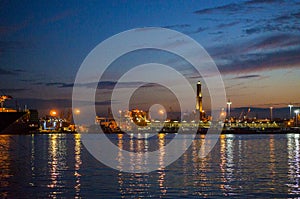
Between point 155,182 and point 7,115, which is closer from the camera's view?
point 155,182

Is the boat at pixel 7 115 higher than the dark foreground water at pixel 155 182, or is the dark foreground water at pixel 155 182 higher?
the boat at pixel 7 115

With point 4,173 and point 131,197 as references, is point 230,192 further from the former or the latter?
point 4,173

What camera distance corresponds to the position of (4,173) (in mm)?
38344

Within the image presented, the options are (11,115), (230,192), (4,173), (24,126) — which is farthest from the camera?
(24,126)

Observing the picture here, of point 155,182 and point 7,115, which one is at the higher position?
point 7,115

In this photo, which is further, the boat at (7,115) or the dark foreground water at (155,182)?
the boat at (7,115)

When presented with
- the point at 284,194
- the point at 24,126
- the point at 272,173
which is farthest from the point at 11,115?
the point at 284,194

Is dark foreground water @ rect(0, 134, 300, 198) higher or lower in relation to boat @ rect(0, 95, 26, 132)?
lower

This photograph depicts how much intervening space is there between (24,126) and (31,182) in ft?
476

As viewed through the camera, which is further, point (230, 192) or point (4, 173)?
point (4, 173)

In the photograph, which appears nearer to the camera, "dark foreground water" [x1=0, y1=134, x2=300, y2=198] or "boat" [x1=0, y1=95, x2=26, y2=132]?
"dark foreground water" [x1=0, y1=134, x2=300, y2=198]

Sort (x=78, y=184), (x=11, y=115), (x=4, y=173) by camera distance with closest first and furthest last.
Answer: (x=78, y=184) < (x=4, y=173) < (x=11, y=115)

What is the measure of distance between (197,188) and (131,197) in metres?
4.99

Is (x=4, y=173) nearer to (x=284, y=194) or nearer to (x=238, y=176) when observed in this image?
(x=238, y=176)
